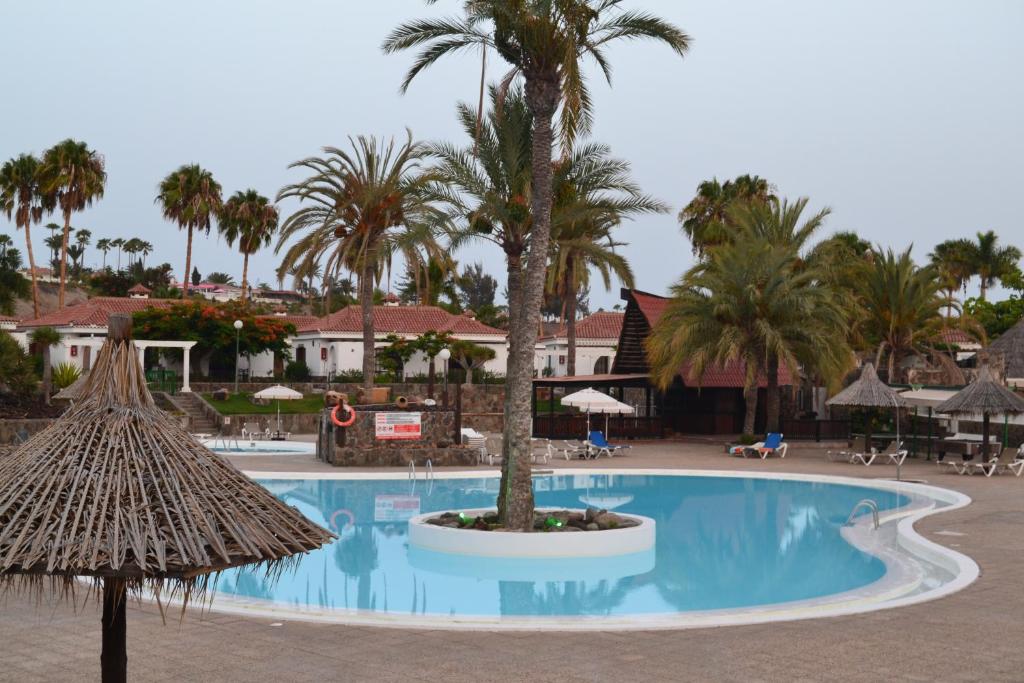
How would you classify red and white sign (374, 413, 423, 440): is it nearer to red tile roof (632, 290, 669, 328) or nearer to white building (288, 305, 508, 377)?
red tile roof (632, 290, 669, 328)

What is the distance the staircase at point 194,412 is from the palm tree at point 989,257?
52.6 m

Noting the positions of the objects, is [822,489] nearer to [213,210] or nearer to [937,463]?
[937,463]

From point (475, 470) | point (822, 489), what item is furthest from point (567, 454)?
point (822, 489)

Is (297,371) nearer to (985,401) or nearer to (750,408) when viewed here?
(750,408)

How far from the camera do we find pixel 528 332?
15.1 m

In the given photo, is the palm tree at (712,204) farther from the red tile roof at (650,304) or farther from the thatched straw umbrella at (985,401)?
the thatched straw umbrella at (985,401)

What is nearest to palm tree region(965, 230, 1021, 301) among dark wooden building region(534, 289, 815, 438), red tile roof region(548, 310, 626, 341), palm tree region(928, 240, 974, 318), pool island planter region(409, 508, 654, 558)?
palm tree region(928, 240, 974, 318)

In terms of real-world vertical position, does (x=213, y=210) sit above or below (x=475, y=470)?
above

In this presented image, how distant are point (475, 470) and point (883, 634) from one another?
1659 cm

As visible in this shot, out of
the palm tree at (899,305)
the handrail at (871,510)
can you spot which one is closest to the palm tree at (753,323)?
the palm tree at (899,305)

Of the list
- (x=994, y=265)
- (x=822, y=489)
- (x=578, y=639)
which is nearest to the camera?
(x=578, y=639)

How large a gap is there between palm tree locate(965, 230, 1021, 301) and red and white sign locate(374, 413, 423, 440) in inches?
2177

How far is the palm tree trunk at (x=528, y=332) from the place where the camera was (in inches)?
591

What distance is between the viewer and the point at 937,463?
28391 mm
